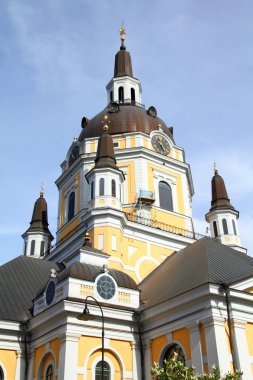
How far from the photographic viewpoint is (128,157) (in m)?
32.0

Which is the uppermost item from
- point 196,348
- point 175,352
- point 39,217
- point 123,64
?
point 123,64

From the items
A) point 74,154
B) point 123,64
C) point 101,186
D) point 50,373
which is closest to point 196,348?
point 50,373

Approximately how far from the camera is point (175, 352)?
61.8 feet

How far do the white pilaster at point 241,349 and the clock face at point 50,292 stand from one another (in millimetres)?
7731

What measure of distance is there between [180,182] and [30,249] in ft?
37.5

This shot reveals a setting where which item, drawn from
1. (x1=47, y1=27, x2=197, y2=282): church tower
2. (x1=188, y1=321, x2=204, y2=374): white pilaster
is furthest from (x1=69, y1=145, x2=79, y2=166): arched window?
(x1=188, y1=321, x2=204, y2=374): white pilaster

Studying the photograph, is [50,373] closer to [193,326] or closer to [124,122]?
[193,326]

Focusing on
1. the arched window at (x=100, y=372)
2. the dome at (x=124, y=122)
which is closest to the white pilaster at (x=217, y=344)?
the arched window at (x=100, y=372)

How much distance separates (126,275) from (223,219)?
1258cm

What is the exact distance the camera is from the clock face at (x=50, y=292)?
67.6 feet

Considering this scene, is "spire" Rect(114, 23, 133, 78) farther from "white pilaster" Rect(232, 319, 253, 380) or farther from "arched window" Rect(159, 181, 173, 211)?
"white pilaster" Rect(232, 319, 253, 380)

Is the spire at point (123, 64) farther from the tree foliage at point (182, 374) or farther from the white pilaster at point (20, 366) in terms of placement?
the tree foliage at point (182, 374)

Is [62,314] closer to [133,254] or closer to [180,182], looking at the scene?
[133,254]

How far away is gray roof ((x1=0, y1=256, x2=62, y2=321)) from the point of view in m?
22.3
